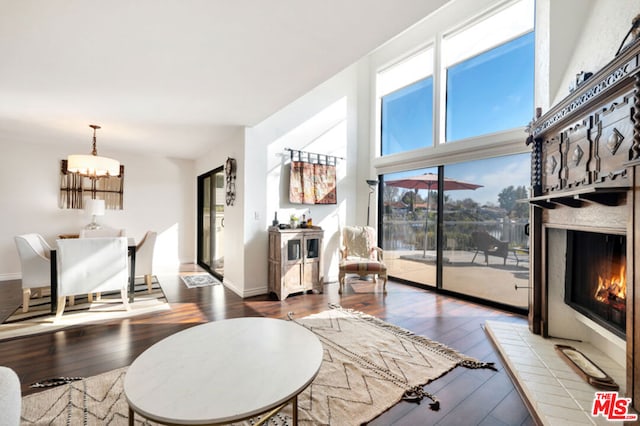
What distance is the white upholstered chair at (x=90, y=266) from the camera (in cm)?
300

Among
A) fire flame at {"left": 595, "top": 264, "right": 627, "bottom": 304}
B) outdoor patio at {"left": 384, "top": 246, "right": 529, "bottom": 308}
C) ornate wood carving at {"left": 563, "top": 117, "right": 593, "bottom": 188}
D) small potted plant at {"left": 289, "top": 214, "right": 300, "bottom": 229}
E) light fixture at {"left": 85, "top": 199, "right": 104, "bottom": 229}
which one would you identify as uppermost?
ornate wood carving at {"left": 563, "top": 117, "right": 593, "bottom": 188}

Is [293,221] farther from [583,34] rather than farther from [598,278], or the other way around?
[583,34]

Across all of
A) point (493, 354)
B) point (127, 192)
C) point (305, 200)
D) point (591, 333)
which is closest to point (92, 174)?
point (127, 192)

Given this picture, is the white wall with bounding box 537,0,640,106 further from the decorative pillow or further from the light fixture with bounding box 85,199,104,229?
the light fixture with bounding box 85,199,104,229

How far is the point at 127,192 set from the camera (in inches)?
226

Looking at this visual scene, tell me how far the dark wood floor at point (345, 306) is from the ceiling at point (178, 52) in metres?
1.99

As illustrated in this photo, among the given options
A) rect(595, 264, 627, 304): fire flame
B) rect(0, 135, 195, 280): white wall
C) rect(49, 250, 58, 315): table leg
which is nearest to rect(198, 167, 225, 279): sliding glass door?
rect(0, 135, 195, 280): white wall

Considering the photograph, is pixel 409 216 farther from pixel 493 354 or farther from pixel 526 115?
pixel 493 354

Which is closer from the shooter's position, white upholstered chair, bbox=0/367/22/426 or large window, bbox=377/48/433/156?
white upholstered chair, bbox=0/367/22/426

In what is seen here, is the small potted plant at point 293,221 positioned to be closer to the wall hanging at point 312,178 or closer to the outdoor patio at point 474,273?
the wall hanging at point 312,178

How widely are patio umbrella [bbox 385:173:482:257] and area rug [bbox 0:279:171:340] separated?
12.8 feet

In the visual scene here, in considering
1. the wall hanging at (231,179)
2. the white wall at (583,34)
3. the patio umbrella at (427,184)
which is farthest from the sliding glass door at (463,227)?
the wall hanging at (231,179)

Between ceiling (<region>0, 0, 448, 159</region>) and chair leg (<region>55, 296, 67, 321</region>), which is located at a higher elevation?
ceiling (<region>0, 0, 448, 159</region>)

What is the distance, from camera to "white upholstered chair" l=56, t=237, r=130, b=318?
118 inches
